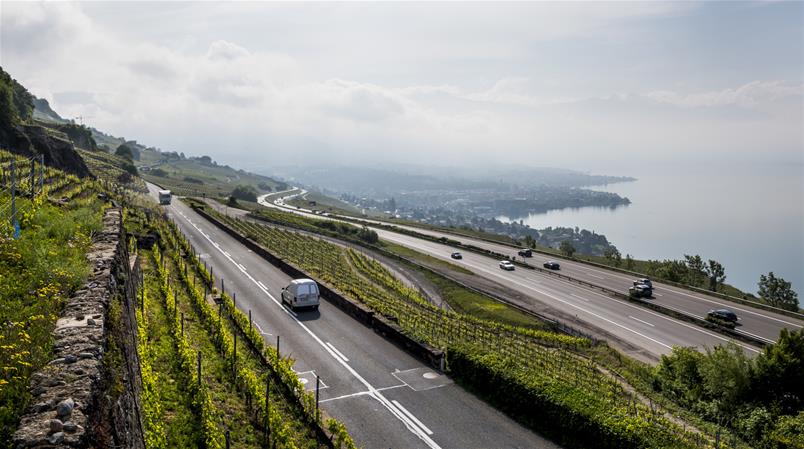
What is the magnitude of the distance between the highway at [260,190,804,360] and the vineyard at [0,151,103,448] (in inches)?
1432

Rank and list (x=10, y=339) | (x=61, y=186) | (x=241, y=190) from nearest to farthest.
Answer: (x=10, y=339) → (x=61, y=186) → (x=241, y=190)

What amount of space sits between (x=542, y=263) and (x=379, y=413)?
64.5 metres

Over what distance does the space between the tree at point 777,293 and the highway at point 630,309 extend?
1252 cm

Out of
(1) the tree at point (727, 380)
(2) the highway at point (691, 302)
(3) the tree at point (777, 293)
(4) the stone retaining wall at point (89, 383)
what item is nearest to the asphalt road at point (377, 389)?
(4) the stone retaining wall at point (89, 383)

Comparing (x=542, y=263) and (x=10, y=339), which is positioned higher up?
(x=10, y=339)

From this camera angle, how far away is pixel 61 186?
3909 cm

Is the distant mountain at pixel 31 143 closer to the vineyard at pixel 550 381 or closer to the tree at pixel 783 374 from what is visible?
the vineyard at pixel 550 381

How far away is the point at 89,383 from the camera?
7488 millimetres

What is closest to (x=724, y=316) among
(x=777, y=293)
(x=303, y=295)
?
(x=777, y=293)

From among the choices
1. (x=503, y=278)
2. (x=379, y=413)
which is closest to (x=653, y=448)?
(x=379, y=413)

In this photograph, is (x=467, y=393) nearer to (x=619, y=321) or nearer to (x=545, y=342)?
(x=545, y=342)

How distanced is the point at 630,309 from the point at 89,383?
5058 centimetres

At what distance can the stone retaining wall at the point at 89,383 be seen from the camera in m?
6.42

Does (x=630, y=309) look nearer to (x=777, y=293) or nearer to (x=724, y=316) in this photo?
(x=724, y=316)
